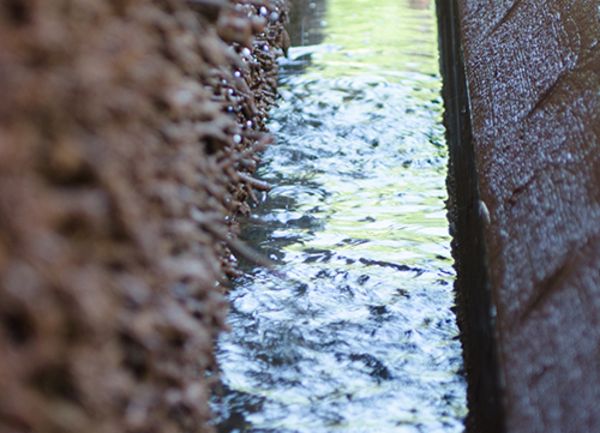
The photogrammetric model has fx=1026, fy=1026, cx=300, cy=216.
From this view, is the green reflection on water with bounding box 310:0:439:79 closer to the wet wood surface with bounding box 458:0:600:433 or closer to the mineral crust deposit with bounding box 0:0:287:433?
the wet wood surface with bounding box 458:0:600:433

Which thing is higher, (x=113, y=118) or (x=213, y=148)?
(x=113, y=118)

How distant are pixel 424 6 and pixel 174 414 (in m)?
4.05

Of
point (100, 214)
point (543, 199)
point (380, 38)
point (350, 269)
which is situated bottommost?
point (350, 269)

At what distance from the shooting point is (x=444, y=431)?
2.21 m

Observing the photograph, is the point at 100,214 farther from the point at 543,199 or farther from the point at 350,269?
the point at 350,269

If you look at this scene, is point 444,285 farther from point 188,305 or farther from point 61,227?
point 61,227

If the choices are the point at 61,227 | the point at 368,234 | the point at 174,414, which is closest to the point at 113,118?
the point at 61,227

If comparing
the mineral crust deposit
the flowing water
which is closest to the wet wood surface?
the flowing water

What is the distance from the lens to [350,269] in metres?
2.86

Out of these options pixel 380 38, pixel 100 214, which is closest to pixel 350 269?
pixel 100 214

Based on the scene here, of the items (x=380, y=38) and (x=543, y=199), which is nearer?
(x=543, y=199)

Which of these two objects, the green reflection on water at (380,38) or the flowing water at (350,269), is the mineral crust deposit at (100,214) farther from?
the green reflection on water at (380,38)

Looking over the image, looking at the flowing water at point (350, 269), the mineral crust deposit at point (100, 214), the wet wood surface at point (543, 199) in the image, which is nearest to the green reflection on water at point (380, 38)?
the flowing water at point (350, 269)

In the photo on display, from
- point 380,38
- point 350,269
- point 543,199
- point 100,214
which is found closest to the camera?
point 100,214
